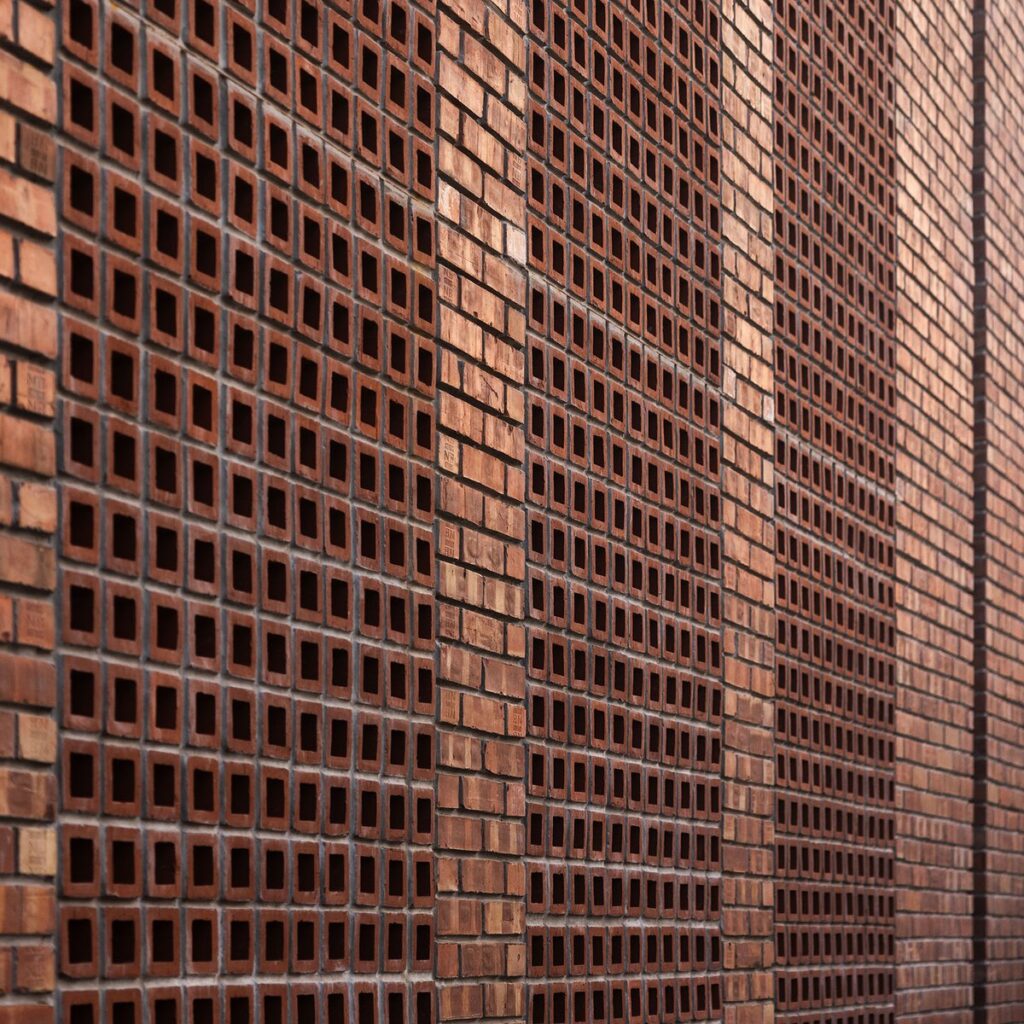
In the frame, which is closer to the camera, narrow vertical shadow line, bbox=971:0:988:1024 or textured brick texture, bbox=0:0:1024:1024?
textured brick texture, bbox=0:0:1024:1024

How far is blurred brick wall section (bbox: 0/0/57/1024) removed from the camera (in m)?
3.16

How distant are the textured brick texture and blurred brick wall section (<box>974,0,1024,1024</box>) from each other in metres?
0.95

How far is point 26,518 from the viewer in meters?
3.23

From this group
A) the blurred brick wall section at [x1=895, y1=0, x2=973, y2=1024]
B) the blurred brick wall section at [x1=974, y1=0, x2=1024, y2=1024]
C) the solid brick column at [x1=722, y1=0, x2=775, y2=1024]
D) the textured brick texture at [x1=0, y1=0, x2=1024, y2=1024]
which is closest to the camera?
the textured brick texture at [x1=0, y1=0, x2=1024, y2=1024]

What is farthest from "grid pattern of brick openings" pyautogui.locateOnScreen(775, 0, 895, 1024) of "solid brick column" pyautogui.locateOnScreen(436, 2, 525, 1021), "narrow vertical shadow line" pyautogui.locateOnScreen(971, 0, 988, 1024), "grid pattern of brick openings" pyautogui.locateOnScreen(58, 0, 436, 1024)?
"grid pattern of brick openings" pyautogui.locateOnScreen(58, 0, 436, 1024)

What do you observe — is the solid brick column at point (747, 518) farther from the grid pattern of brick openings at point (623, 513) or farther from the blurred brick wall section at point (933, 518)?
the blurred brick wall section at point (933, 518)

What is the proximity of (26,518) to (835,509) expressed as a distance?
4.70 metres

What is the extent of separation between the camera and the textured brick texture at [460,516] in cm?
339

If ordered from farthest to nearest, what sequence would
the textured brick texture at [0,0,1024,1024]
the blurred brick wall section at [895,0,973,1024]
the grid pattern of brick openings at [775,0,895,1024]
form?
1. the blurred brick wall section at [895,0,973,1024]
2. the grid pattern of brick openings at [775,0,895,1024]
3. the textured brick texture at [0,0,1024,1024]

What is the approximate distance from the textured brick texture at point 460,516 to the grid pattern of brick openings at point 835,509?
0.09 ft

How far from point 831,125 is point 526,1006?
4019 millimetres

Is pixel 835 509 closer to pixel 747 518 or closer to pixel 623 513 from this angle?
pixel 747 518

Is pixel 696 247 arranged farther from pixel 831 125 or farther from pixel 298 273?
pixel 298 273

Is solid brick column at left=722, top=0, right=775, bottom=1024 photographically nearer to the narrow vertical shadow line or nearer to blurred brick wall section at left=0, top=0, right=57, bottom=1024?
the narrow vertical shadow line
